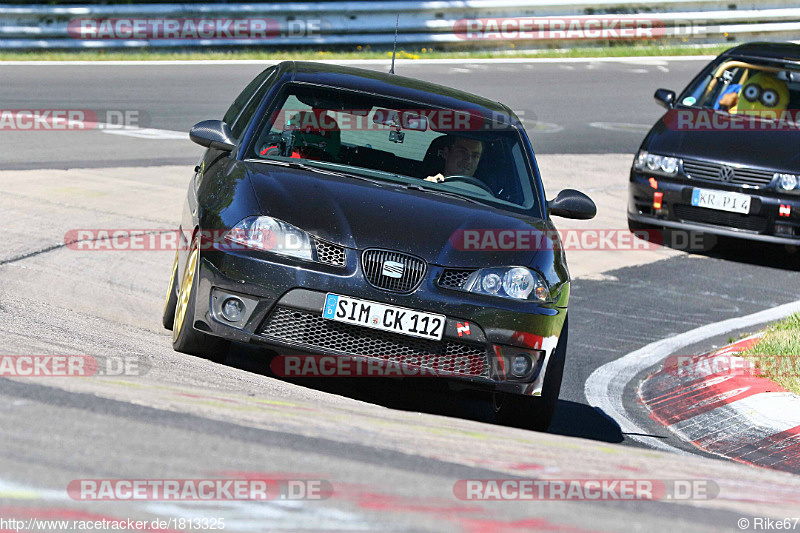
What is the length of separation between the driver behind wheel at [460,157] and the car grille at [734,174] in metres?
4.95

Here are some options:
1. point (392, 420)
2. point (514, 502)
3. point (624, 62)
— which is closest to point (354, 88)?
point (392, 420)

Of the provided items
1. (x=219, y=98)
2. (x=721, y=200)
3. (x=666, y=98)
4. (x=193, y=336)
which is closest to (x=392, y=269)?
(x=193, y=336)

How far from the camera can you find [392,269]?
5.68 m

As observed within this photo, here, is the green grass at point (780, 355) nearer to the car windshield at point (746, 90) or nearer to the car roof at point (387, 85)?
the car roof at point (387, 85)

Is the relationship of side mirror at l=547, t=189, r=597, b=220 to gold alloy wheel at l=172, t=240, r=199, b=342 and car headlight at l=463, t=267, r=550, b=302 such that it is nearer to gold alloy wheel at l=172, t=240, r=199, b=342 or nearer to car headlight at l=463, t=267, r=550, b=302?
car headlight at l=463, t=267, r=550, b=302

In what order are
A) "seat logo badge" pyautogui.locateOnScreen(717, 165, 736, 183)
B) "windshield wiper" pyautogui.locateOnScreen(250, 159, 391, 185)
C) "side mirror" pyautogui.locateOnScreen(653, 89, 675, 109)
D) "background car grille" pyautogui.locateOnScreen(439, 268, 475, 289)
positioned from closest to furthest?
"background car grille" pyautogui.locateOnScreen(439, 268, 475, 289), "windshield wiper" pyautogui.locateOnScreen(250, 159, 391, 185), "seat logo badge" pyautogui.locateOnScreen(717, 165, 736, 183), "side mirror" pyautogui.locateOnScreen(653, 89, 675, 109)

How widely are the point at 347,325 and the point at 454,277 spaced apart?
21.3 inches

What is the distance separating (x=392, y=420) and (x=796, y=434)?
2649mm

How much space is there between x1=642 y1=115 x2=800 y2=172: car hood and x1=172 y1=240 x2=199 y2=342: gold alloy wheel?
6349mm

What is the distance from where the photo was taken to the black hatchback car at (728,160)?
1113cm

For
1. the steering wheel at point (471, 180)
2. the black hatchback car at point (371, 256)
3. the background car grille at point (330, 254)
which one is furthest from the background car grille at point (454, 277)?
the steering wheel at point (471, 180)

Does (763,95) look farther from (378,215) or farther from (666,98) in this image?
(378,215)

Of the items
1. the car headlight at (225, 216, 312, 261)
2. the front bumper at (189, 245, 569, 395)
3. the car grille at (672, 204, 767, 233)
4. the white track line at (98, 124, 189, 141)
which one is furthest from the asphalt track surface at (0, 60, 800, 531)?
the white track line at (98, 124, 189, 141)

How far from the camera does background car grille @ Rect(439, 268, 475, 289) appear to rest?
18.8 feet
